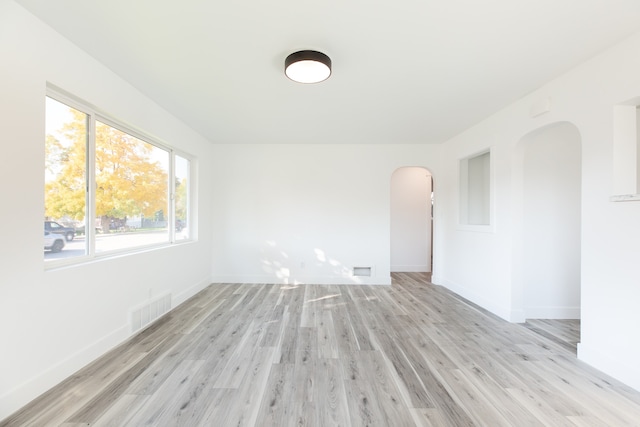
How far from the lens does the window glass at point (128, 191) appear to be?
2447 mm

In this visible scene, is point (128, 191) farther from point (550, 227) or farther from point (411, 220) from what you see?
point (411, 220)

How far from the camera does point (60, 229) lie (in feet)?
6.68

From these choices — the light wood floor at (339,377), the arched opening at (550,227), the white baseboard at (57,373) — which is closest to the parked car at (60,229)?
the white baseboard at (57,373)

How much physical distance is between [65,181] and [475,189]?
5.06 m

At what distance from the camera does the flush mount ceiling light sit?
79.8 inches

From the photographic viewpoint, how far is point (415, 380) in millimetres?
1947

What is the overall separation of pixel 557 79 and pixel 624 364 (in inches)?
98.1

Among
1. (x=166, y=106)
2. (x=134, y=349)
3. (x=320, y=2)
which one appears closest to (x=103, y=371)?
(x=134, y=349)

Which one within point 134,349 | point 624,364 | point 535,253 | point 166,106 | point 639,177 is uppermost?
point 166,106

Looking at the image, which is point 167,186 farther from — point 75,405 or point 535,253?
point 535,253

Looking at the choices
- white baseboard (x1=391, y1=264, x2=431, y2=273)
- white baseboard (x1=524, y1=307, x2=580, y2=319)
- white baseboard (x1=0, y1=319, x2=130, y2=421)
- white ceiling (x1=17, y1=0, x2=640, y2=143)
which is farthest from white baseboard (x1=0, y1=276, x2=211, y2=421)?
white baseboard (x1=391, y1=264, x2=431, y2=273)

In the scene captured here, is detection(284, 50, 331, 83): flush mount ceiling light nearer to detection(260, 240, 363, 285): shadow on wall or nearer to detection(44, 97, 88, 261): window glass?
detection(44, 97, 88, 261): window glass

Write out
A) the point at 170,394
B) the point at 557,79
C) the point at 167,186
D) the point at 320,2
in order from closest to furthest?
1. the point at 320,2
2. the point at 170,394
3. the point at 557,79
4. the point at 167,186

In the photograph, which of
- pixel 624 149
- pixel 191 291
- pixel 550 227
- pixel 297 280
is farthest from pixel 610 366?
pixel 191 291
